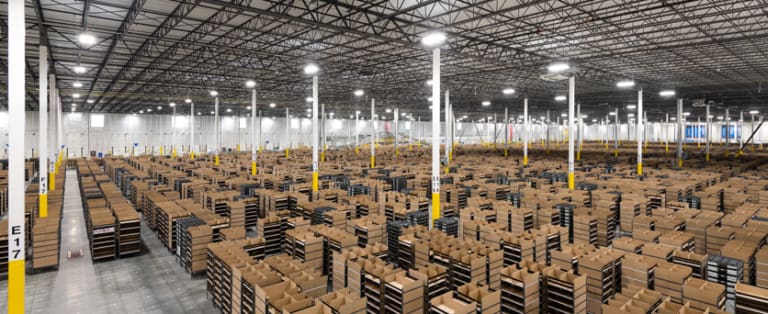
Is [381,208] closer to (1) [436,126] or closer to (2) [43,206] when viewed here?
(1) [436,126]

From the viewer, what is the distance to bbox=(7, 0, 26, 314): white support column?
5.59 meters

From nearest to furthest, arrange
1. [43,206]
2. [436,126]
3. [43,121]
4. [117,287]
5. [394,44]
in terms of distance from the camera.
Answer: [117,287] < [43,206] < [43,121] < [436,126] < [394,44]

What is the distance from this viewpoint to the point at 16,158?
571cm

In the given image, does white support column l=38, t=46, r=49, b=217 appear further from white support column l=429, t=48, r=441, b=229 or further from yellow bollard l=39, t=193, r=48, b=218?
white support column l=429, t=48, r=441, b=229

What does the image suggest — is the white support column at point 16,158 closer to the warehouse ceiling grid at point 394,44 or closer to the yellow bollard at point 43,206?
the warehouse ceiling grid at point 394,44

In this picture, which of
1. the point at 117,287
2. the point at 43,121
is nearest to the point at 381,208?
the point at 117,287

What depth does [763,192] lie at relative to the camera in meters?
14.5

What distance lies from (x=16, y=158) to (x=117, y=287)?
413cm

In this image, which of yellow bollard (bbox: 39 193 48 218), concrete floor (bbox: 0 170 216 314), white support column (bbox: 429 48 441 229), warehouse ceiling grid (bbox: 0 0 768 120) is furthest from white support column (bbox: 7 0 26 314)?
white support column (bbox: 429 48 441 229)

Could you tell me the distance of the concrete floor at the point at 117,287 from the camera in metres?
7.91

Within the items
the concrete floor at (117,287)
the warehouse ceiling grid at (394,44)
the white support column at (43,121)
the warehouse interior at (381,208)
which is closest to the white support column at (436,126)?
the warehouse interior at (381,208)

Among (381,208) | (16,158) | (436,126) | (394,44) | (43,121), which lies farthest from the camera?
(394,44)

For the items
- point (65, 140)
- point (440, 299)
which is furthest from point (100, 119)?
point (440, 299)

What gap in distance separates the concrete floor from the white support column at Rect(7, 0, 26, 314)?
2.27 m
